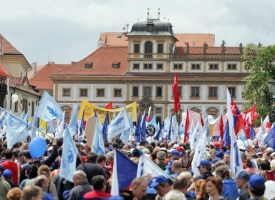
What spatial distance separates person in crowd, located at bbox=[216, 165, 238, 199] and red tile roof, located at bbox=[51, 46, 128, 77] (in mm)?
79949

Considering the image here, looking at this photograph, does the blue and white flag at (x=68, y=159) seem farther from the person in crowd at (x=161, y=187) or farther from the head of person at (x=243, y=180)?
the person in crowd at (x=161, y=187)

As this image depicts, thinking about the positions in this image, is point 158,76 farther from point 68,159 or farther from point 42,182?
point 42,182

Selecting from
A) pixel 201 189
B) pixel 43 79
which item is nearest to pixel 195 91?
pixel 43 79

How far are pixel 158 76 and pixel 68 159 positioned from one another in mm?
78499

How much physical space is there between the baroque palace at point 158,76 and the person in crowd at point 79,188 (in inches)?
3123

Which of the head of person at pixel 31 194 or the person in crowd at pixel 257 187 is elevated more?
the person in crowd at pixel 257 187

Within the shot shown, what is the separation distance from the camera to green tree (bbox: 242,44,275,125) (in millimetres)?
65312

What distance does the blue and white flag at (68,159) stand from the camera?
11.6 metres

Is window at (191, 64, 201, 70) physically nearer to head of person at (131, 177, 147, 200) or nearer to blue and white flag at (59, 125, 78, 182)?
blue and white flag at (59, 125, 78, 182)

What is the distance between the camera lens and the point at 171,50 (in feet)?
297

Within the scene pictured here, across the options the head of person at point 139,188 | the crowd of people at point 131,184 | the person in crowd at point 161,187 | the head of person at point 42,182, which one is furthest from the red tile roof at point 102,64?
the head of person at point 139,188

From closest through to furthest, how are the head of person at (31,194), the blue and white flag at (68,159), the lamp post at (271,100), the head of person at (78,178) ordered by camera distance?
1. the head of person at (31,194)
2. the head of person at (78,178)
3. the blue and white flag at (68,159)
4. the lamp post at (271,100)

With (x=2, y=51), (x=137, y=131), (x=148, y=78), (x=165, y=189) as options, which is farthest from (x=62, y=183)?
(x=148, y=78)

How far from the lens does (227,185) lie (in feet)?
36.1
